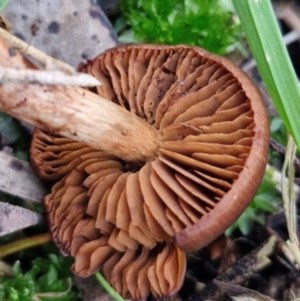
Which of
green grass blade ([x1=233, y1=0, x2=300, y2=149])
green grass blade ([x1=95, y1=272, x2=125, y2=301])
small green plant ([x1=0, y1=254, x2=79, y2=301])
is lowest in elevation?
small green plant ([x1=0, y1=254, x2=79, y2=301])

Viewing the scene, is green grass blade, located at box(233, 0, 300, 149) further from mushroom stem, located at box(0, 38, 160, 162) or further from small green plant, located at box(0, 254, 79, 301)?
small green plant, located at box(0, 254, 79, 301)

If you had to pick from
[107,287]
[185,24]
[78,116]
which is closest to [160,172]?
[78,116]

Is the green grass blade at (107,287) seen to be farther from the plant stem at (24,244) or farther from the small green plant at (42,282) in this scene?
the plant stem at (24,244)

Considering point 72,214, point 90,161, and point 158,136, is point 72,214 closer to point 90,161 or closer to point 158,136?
point 90,161

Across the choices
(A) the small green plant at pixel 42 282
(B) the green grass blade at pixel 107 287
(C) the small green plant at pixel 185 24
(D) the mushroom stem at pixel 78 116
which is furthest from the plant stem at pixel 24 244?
(C) the small green plant at pixel 185 24

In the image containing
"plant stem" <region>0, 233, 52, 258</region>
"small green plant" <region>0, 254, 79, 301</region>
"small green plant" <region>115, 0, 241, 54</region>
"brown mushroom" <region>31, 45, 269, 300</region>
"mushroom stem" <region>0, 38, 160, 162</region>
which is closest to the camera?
"mushroom stem" <region>0, 38, 160, 162</region>

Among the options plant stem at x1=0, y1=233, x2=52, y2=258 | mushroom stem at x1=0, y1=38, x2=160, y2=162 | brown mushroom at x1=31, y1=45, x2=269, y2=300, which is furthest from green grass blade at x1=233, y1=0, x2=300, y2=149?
plant stem at x1=0, y1=233, x2=52, y2=258
